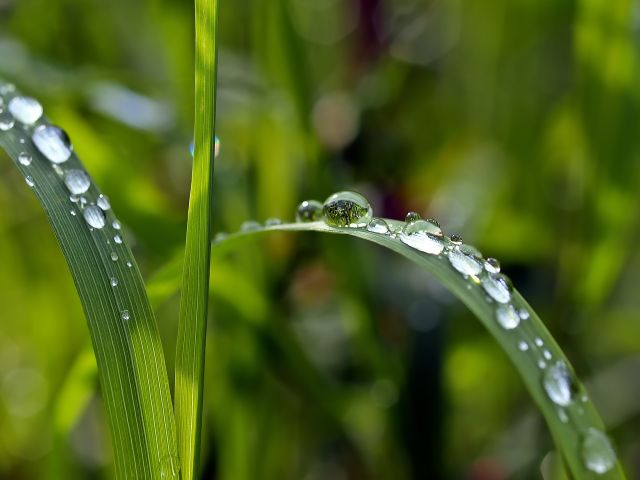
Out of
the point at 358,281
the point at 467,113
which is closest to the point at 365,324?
the point at 358,281

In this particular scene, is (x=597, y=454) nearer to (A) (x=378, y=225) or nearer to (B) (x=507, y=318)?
(B) (x=507, y=318)

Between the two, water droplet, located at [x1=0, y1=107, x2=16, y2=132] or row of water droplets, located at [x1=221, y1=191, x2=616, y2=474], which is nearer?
row of water droplets, located at [x1=221, y1=191, x2=616, y2=474]

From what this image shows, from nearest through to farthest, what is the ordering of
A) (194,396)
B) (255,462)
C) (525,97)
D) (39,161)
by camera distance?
(194,396)
(39,161)
(255,462)
(525,97)

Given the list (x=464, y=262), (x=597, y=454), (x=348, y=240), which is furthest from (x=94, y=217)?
(x=348, y=240)

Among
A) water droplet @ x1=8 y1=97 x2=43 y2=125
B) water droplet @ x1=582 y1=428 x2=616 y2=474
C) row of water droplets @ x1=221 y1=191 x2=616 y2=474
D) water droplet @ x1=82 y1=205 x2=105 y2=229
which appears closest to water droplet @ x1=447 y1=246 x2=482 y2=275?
row of water droplets @ x1=221 y1=191 x2=616 y2=474

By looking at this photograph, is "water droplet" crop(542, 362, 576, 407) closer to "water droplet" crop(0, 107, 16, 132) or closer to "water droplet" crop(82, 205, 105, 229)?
"water droplet" crop(82, 205, 105, 229)

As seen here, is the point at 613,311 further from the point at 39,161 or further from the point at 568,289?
the point at 39,161
